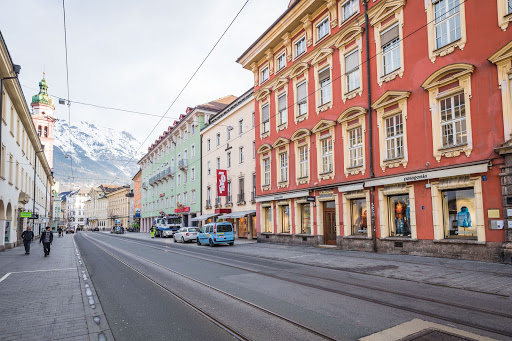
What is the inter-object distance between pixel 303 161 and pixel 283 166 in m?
2.58

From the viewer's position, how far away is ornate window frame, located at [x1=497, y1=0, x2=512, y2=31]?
42.6 ft

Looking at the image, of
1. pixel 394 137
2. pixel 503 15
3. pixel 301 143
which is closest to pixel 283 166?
pixel 301 143

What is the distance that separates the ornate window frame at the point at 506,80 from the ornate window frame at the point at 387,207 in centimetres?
463

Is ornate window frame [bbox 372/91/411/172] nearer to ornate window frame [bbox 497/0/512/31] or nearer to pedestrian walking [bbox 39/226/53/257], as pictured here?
ornate window frame [bbox 497/0/512/31]

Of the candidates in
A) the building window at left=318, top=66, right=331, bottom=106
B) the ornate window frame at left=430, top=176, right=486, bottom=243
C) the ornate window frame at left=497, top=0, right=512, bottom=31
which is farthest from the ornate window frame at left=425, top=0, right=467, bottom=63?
the building window at left=318, top=66, right=331, bottom=106

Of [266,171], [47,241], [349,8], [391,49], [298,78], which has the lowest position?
[47,241]

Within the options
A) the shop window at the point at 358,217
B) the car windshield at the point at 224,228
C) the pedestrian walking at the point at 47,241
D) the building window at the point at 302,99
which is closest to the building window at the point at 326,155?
the shop window at the point at 358,217

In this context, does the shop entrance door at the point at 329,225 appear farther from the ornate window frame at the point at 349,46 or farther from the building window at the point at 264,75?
the building window at the point at 264,75

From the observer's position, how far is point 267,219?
2859cm

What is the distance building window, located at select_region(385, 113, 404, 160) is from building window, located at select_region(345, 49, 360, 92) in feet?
10.7

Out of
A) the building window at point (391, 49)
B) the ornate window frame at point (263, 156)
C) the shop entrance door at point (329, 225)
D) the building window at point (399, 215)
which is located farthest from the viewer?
the ornate window frame at point (263, 156)

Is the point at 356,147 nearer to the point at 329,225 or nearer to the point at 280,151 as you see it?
the point at 329,225

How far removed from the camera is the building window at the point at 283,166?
26191 mm

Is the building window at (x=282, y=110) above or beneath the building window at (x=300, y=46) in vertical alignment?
beneath
